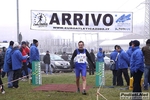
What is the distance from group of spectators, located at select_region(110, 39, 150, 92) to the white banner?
5964mm

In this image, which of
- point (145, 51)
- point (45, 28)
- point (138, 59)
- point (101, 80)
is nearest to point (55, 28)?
point (45, 28)

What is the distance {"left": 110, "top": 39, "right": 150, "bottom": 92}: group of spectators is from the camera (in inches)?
372

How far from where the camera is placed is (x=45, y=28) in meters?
19.2

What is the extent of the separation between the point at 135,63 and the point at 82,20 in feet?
33.4

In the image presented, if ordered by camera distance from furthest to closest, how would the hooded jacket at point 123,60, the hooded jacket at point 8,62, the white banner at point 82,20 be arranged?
1. the white banner at point 82,20
2. the hooded jacket at point 123,60
3. the hooded jacket at point 8,62

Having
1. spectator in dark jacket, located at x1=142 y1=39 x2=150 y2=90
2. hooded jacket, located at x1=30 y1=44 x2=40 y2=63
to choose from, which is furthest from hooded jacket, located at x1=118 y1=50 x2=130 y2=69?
hooded jacket, located at x1=30 y1=44 x2=40 y2=63

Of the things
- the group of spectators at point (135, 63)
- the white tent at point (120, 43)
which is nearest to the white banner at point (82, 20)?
the group of spectators at point (135, 63)

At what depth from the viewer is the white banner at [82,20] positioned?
19.1 m

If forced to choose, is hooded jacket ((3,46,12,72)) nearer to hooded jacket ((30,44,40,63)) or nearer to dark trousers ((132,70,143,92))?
hooded jacket ((30,44,40,63))

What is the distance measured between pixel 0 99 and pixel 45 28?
9604 millimetres

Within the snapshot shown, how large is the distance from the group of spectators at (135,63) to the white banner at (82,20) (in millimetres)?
5964

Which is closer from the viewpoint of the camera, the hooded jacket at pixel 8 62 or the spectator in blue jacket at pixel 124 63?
the hooded jacket at pixel 8 62

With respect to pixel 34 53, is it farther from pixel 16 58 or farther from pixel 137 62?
pixel 137 62

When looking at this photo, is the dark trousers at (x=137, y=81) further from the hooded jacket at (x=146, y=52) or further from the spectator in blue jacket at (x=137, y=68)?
the hooded jacket at (x=146, y=52)
